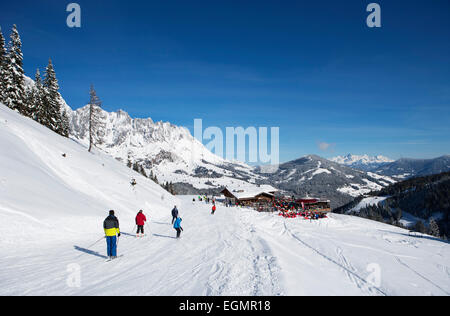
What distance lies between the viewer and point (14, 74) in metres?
34.6

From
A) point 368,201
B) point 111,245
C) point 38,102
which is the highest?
point 38,102

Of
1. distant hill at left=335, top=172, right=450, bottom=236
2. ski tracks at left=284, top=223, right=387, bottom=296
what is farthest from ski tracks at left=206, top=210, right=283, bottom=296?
distant hill at left=335, top=172, right=450, bottom=236

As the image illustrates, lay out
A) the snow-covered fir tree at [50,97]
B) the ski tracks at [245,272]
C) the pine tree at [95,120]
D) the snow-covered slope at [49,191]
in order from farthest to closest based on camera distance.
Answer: the snow-covered fir tree at [50,97] < the pine tree at [95,120] < the snow-covered slope at [49,191] < the ski tracks at [245,272]

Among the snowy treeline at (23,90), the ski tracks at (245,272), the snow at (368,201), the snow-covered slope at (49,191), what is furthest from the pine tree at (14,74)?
the snow at (368,201)

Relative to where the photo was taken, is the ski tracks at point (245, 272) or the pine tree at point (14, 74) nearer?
the ski tracks at point (245, 272)

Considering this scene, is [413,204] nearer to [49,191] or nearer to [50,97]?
[49,191]

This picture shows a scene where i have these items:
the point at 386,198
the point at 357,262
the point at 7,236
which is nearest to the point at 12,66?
the point at 7,236

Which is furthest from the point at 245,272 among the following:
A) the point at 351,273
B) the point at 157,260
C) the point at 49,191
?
the point at 49,191

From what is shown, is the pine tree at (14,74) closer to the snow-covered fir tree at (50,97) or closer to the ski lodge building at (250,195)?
the snow-covered fir tree at (50,97)

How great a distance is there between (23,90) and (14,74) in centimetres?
308

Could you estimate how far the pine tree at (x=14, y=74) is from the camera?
3419 cm

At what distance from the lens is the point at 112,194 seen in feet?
77.4

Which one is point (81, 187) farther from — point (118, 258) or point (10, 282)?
point (10, 282)
